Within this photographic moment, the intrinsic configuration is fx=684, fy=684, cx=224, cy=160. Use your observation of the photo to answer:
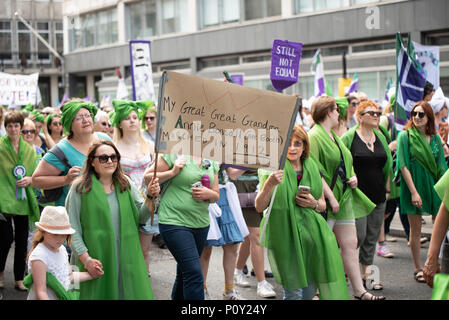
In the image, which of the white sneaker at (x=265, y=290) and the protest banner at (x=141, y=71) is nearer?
the white sneaker at (x=265, y=290)

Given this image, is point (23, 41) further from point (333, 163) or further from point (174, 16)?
point (333, 163)

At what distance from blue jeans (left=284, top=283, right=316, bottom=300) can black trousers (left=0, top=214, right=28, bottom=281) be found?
3.22m

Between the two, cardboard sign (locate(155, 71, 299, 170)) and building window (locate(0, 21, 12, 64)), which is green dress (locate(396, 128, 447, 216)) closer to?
cardboard sign (locate(155, 71, 299, 170))

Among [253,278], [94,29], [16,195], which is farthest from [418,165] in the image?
[94,29]

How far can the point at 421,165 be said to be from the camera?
7.48 m

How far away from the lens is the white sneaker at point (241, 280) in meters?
7.21

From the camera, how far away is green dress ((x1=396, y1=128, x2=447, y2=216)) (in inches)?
291

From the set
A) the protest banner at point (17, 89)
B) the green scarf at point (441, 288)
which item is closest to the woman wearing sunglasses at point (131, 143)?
the green scarf at point (441, 288)

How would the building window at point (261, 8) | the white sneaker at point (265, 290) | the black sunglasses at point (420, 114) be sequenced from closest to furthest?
the white sneaker at point (265, 290) → the black sunglasses at point (420, 114) → the building window at point (261, 8)

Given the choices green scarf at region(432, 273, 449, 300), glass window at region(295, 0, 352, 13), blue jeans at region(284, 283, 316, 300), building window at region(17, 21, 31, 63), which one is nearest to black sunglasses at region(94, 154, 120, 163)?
blue jeans at region(284, 283, 316, 300)

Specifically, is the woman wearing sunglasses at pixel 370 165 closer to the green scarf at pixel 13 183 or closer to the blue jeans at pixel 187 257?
the blue jeans at pixel 187 257

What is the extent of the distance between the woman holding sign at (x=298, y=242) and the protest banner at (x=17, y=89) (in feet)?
31.8

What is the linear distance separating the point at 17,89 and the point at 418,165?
925 centimetres
